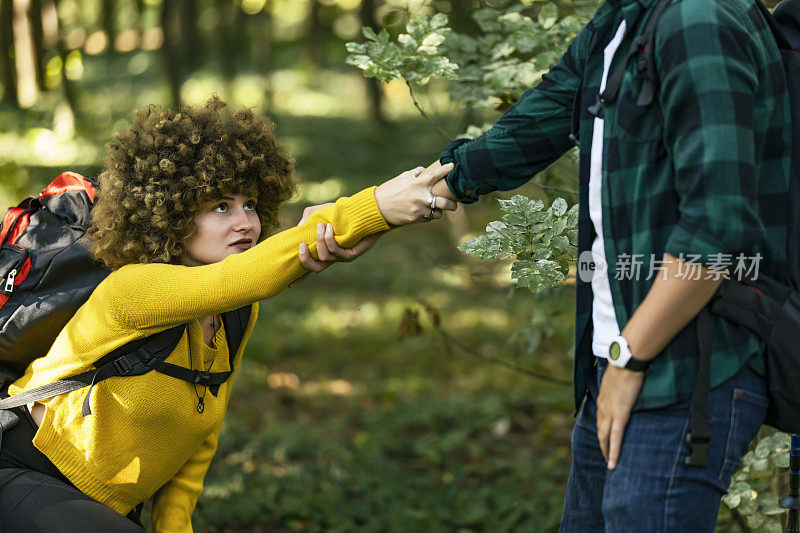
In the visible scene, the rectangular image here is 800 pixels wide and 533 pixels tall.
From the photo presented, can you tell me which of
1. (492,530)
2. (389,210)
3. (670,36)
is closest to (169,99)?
(492,530)

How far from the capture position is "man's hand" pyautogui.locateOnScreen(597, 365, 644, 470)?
1.71 m

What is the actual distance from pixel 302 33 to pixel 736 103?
100 ft

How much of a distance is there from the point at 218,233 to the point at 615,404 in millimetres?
1388

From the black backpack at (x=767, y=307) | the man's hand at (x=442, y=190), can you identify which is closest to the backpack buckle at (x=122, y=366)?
the man's hand at (x=442, y=190)

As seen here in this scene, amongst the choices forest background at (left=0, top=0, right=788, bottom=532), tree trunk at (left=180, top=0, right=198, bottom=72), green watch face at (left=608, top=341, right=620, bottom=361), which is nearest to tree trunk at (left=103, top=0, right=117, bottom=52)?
tree trunk at (left=180, top=0, right=198, bottom=72)

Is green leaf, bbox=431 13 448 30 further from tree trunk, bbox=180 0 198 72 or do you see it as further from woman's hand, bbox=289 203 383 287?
tree trunk, bbox=180 0 198 72

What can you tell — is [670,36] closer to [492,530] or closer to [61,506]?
[61,506]

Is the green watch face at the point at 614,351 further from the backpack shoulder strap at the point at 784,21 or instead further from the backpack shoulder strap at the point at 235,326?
the backpack shoulder strap at the point at 235,326

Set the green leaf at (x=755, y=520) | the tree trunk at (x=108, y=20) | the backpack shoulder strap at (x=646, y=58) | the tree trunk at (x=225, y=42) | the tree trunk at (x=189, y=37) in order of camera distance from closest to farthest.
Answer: the backpack shoulder strap at (x=646, y=58)
the green leaf at (x=755, y=520)
the tree trunk at (x=225, y=42)
the tree trunk at (x=108, y=20)
the tree trunk at (x=189, y=37)

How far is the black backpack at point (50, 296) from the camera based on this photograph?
2387mm

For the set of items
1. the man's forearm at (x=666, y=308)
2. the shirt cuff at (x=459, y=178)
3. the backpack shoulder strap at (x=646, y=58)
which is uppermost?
the backpack shoulder strap at (x=646, y=58)

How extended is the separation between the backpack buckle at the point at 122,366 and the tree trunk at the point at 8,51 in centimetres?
868

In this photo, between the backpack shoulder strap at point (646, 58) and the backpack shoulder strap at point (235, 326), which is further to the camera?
the backpack shoulder strap at point (235, 326)

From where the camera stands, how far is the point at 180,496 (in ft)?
9.08
